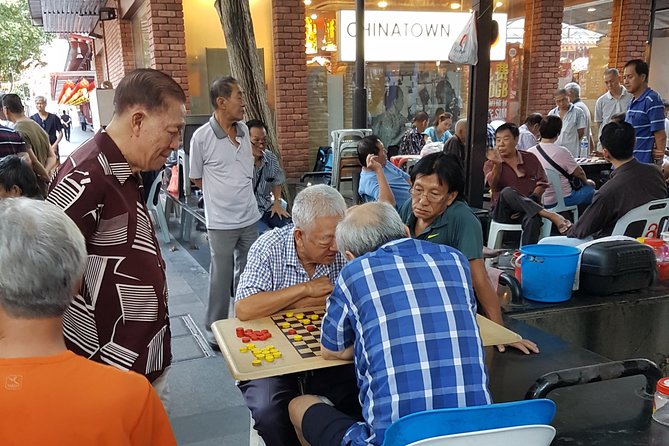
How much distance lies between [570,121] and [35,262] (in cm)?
Answer: 837

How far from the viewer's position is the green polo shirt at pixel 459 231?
2984 millimetres

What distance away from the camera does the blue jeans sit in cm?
580

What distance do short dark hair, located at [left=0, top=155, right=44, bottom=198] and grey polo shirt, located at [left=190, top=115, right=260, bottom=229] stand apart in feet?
3.57

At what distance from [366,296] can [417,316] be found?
0.18 m

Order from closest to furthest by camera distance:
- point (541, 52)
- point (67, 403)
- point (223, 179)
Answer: point (67, 403), point (223, 179), point (541, 52)

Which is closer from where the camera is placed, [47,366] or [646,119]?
[47,366]

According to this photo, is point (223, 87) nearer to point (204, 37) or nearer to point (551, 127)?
point (551, 127)

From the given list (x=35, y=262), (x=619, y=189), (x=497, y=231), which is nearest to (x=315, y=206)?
(x=35, y=262)

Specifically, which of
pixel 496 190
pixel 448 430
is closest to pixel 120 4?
pixel 496 190

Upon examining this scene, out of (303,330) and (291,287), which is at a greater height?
(291,287)

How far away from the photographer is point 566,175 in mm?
5734

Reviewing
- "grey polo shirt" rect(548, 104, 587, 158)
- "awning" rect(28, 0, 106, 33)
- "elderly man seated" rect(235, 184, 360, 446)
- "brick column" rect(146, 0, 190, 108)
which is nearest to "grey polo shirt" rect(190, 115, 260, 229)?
"elderly man seated" rect(235, 184, 360, 446)

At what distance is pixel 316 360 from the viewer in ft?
6.96

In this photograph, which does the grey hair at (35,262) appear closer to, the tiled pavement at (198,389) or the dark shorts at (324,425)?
the dark shorts at (324,425)
